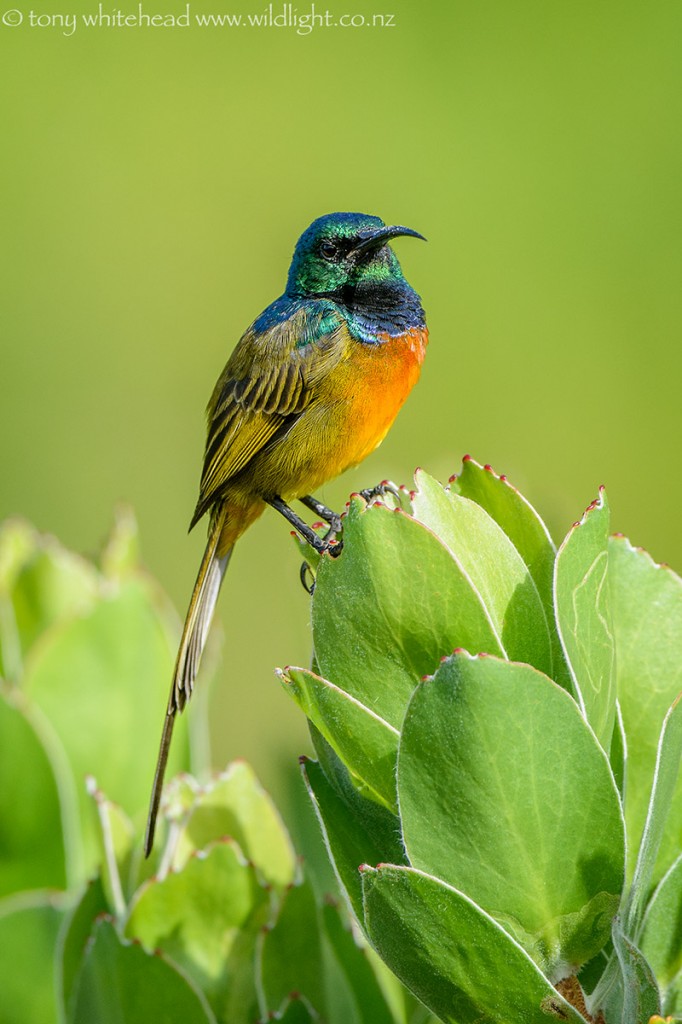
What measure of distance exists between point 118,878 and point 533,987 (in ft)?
1.98

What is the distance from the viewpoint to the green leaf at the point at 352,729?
864mm

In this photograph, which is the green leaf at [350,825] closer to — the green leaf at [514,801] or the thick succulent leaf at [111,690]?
the green leaf at [514,801]

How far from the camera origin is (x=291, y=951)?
1184mm

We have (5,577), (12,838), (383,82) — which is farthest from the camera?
(383,82)

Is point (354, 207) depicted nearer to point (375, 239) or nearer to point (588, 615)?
point (375, 239)

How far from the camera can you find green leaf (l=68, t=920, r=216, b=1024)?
3.62 feet

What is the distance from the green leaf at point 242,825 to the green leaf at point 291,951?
14 centimetres

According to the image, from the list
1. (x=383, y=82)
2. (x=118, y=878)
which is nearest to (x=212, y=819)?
(x=118, y=878)

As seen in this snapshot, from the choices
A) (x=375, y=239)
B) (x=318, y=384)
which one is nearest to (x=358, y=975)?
(x=318, y=384)

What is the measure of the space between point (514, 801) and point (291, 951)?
1.49 feet

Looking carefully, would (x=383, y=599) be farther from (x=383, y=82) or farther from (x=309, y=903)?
(x=383, y=82)

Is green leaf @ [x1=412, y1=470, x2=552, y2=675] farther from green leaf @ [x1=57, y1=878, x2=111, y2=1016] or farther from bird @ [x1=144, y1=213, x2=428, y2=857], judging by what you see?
bird @ [x1=144, y1=213, x2=428, y2=857]

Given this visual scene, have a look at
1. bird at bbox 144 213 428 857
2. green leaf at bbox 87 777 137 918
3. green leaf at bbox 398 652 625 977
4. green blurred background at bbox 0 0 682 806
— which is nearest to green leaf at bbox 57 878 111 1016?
green leaf at bbox 87 777 137 918

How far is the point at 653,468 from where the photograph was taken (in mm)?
4105
